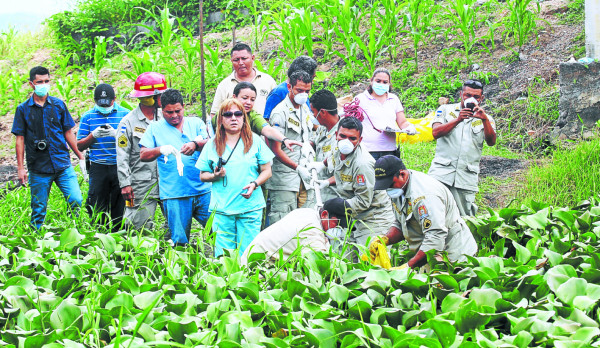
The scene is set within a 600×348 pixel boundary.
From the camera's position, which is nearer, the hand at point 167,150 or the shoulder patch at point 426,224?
A: the shoulder patch at point 426,224

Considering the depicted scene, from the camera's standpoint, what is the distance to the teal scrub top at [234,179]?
5.18m

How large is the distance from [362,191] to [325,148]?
68 cm

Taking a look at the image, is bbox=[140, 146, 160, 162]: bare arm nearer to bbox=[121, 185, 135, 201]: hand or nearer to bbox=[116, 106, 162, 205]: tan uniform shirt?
bbox=[116, 106, 162, 205]: tan uniform shirt

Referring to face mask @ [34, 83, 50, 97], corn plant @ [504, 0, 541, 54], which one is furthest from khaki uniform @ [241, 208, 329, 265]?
corn plant @ [504, 0, 541, 54]

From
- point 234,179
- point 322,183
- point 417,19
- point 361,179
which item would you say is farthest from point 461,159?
point 417,19

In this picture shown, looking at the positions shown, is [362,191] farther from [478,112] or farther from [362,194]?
[478,112]

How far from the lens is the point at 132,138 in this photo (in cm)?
598

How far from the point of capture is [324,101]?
18.0 ft

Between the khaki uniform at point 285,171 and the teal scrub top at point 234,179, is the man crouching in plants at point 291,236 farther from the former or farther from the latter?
the khaki uniform at point 285,171

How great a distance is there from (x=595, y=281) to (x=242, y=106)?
285 centimetres

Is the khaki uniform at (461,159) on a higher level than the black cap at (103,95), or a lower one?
lower

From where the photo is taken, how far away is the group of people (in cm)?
459

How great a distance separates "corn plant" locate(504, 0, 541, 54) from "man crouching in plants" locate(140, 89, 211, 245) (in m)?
5.45

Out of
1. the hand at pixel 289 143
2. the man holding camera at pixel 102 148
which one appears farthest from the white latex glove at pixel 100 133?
the hand at pixel 289 143
